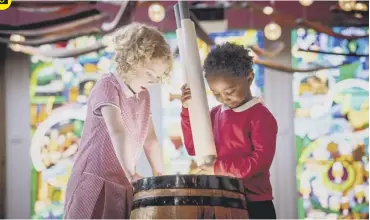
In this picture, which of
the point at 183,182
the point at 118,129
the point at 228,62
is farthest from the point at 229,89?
the point at 183,182

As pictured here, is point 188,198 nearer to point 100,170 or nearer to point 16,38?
point 100,170

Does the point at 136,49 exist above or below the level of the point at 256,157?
above

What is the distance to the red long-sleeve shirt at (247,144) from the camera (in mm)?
1999

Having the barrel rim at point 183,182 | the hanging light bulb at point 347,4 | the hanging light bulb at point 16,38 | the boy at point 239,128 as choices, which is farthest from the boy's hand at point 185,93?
the hanging light bulb at point 347,4

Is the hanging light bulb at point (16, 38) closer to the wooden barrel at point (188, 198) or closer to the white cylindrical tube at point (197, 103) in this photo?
the white cylindrical tube at point (197, 103)

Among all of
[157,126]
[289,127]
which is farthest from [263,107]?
[289,127]

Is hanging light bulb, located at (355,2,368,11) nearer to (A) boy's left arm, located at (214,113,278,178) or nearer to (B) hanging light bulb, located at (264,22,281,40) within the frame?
(B) hanging light bulb, located at (264,22,281,40)

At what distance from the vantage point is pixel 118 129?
6.30 ft

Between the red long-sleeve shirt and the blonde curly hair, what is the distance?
6.5 inches

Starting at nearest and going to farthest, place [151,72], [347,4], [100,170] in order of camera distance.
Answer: [100,170] → [151,72] → [347,4]

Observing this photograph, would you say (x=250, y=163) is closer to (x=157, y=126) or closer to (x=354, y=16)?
(x=157, y=126)

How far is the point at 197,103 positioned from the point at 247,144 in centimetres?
16

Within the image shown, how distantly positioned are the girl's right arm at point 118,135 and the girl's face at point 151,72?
118 mm

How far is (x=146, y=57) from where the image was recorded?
6.55 feet
